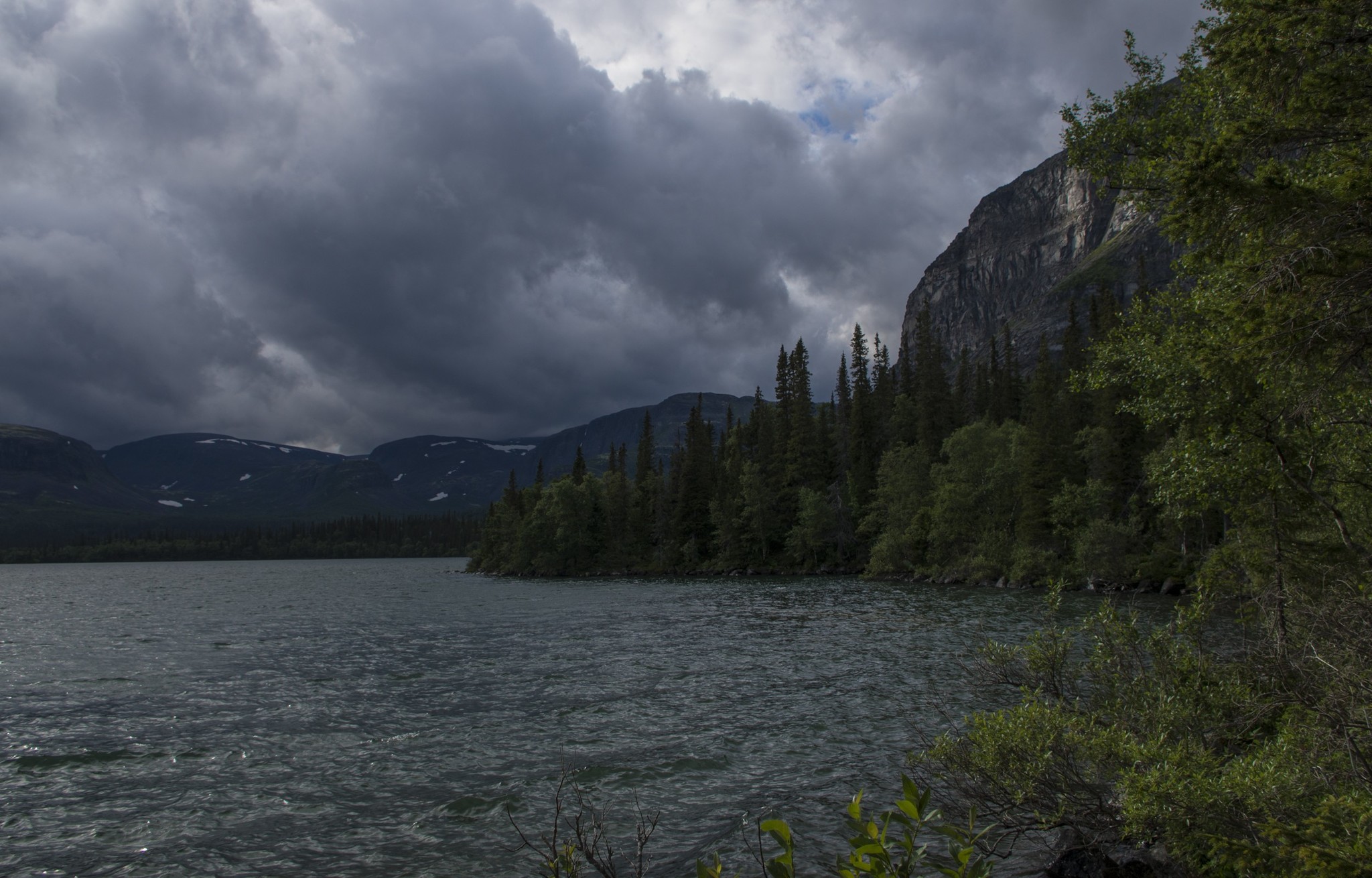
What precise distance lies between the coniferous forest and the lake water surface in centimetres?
2445

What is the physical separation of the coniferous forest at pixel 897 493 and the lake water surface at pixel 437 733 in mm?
24453

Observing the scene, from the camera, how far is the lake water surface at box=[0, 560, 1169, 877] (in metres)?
11.3

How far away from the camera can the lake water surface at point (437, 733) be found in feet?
37.2

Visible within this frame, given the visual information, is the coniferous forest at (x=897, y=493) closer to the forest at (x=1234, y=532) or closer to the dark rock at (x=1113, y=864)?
the forest at (x=1234, y=532)

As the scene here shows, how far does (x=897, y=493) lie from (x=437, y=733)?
2582 inches

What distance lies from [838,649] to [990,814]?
59.5 feet

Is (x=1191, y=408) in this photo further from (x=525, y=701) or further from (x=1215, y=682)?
(x=525, y=701)

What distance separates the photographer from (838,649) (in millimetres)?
27438

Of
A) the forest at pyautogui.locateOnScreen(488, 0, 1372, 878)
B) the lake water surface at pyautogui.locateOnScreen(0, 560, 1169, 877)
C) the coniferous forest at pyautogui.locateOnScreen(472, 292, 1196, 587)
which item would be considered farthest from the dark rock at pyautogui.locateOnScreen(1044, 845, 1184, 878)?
the coniferous forest at pyautogui.locateOnScreen(472, 292, 1196, 587)

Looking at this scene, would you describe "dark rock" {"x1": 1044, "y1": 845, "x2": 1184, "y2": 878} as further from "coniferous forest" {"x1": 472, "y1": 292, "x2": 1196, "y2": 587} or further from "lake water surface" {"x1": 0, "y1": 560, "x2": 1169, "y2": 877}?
"coniferous forest" {"x1": 472, "y1": 292, "x2": 1196, "y2": 587}

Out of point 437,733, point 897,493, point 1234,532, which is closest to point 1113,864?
point 437,733

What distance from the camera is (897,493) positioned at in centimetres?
7600

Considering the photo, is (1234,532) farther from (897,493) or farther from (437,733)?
(897,493)

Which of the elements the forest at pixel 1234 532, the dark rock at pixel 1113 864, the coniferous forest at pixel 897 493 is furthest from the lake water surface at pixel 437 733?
the coniferous forest at pixel 897 493
